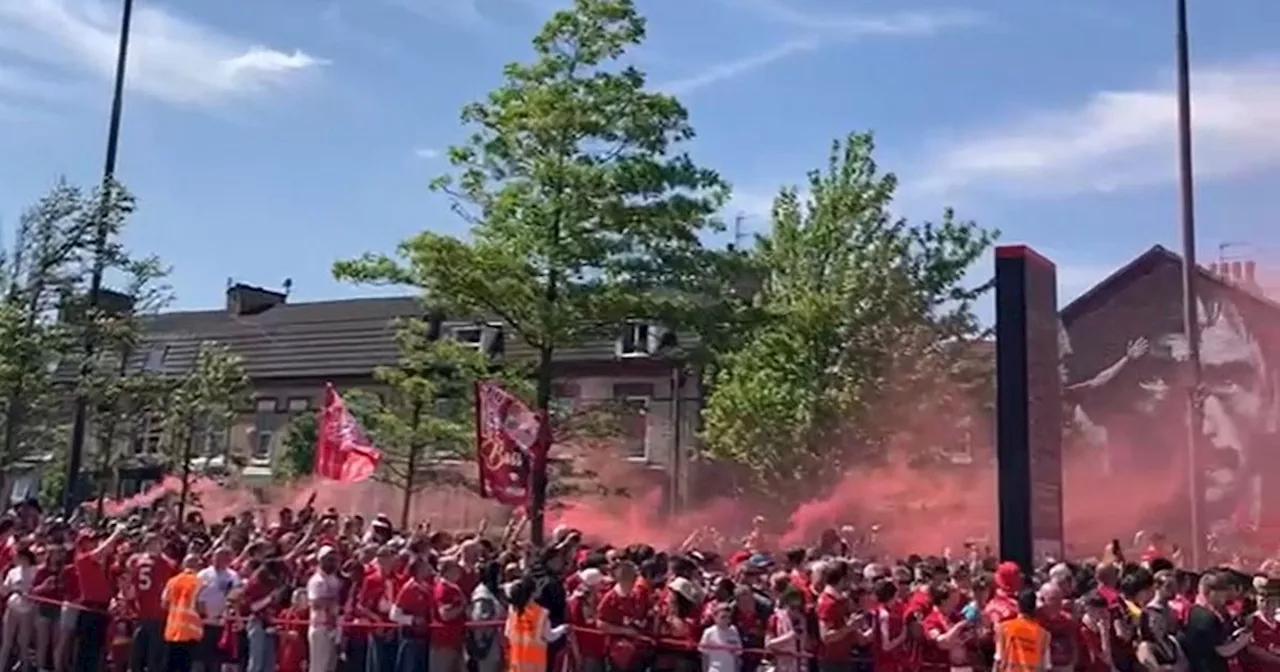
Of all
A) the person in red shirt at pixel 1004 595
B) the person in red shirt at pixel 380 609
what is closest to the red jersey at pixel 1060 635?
the person in red shirt at pixel 1004 595

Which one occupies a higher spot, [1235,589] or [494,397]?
[494,397]

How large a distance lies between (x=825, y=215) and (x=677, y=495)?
1145cm

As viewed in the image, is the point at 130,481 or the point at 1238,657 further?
the point at 130,481

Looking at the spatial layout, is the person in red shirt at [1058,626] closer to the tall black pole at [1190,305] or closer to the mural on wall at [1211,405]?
the tall black pole at [1190,305]

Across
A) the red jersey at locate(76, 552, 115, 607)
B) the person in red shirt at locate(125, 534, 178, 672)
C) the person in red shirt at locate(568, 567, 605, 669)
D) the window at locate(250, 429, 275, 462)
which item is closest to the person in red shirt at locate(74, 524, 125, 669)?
the red jersey at locate(76, 552, 115, 607)

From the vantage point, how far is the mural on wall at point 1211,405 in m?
39.8

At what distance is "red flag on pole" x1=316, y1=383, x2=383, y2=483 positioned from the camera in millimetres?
22906

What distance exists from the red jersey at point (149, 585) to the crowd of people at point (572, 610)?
0.07ft

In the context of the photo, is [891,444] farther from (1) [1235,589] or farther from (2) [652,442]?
(1) [1235,589]

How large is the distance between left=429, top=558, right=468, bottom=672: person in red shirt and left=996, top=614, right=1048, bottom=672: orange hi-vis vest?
207 inches

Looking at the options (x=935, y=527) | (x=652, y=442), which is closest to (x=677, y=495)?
(x=652, y=442)

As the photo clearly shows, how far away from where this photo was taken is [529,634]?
40.4ft

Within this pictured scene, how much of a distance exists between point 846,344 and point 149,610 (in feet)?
62.9

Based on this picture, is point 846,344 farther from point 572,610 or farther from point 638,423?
point 572,610
